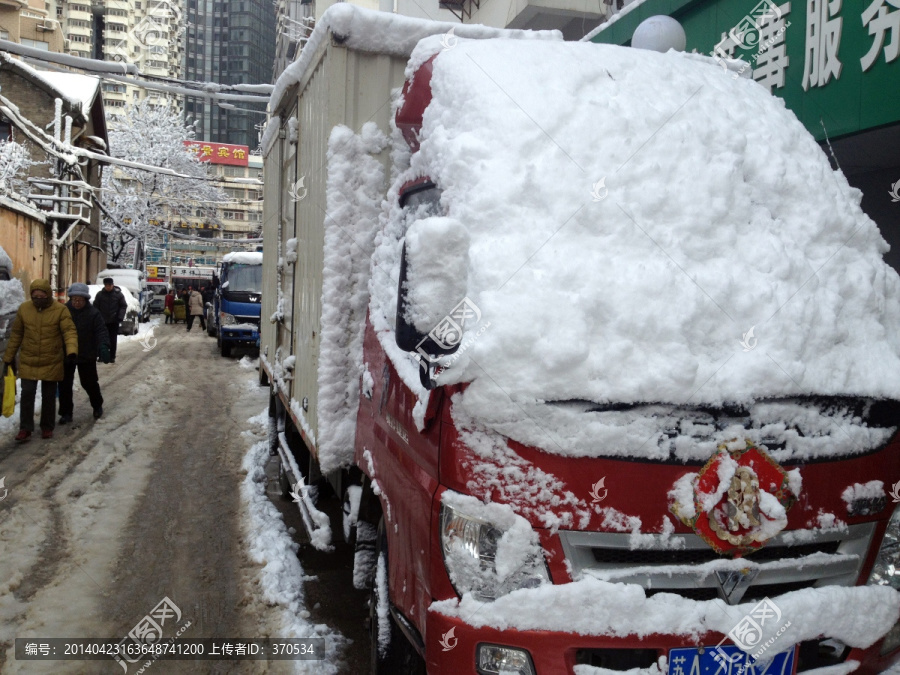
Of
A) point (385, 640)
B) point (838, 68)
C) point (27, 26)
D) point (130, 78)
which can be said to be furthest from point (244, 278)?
point (27, 26)

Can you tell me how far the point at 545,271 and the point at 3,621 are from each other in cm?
357


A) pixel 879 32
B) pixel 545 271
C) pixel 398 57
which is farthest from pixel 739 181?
pixel 879 32

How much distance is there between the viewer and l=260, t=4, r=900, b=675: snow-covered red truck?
2242mm

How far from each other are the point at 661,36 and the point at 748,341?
219 cm

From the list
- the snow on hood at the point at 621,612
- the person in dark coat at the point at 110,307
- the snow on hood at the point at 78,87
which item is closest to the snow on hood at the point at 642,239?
the snow on hood at the point at 621,612

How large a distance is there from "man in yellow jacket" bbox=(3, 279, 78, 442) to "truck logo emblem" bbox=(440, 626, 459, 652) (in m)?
7.63

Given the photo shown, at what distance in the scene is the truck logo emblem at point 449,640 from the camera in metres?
2.23

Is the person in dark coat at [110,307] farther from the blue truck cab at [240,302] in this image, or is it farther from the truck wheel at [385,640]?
the truck wheel at [385,640]

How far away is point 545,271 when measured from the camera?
2439mm

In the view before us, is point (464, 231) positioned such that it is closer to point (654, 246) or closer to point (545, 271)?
point (545, 271)

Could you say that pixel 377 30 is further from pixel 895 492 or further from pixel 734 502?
pixel 895 492

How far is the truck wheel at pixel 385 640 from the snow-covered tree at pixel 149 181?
1608 inches

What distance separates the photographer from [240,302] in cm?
1773

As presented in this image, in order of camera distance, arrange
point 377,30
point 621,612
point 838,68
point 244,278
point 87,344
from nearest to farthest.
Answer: point 621,612 < point 377,30 < point 838,68 < point 87,344 < point 244,278
